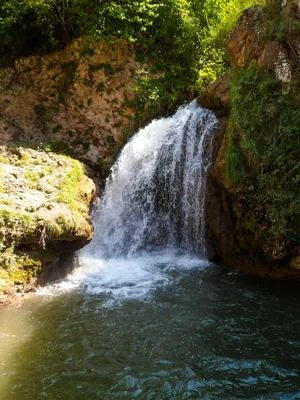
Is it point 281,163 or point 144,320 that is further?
point 281,163

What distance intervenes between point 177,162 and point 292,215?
330 cm

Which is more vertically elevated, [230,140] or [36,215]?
[230,140]

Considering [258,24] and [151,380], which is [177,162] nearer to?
[258,24]

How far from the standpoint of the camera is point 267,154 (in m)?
6.54

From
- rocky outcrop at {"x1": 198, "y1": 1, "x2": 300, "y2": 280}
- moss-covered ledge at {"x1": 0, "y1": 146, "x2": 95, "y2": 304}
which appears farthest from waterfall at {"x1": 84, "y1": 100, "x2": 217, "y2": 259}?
moss-covered ledge at {"x1": 0, "y1": 146, "x2": 95, "y2": 304}

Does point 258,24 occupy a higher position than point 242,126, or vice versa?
point 258,24

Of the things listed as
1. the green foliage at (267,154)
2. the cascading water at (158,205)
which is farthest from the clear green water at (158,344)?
the cascading water at (158,205)

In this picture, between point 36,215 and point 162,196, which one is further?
point 162,196

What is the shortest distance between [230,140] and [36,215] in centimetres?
401

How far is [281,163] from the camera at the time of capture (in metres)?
6.43

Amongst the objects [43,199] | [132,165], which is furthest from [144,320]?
[132,165]

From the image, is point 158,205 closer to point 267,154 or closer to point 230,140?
point 230,140

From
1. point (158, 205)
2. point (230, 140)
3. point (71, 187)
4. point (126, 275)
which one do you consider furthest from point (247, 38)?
point (126, 275)

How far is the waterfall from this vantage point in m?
8.48
